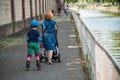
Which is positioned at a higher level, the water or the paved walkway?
the paved walkway

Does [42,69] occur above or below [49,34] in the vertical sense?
below

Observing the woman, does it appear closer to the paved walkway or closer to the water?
the paved walkway

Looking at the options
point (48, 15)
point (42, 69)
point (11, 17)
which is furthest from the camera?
point (11, 17)

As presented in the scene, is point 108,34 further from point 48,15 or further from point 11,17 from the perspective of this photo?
point 48,15

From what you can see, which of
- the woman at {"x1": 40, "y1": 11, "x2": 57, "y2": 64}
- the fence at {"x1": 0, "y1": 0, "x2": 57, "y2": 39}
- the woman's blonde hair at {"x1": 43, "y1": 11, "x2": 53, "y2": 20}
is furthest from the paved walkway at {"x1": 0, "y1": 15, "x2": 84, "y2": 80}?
the fence at {"x1": 0, "y1": 0, "x2": 57, "y2": 39}

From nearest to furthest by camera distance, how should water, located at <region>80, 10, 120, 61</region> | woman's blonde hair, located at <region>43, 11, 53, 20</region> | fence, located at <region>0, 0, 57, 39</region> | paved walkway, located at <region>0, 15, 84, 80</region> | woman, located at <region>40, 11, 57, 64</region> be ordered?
1. paved walkway, located at <region>0, 15, 84, 80</region>
2. woman's blonde hair, located at <region>43, 11, 53, 20</region>
3. woman, located at <region>40, 11, 57, 64</region>
4. water, located at <region>80, 10, 120, 61</region>
5. fence, located at <region>0, 0, 57, 39</region>

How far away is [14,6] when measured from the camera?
24.8 meters

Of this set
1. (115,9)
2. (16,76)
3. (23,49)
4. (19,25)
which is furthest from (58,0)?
(16,76)

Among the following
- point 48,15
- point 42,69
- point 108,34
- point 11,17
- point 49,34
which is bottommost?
point 108,34

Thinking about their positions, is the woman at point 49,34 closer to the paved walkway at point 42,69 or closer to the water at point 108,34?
the paved walkway at point 42,69

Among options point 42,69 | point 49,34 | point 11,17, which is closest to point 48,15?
point 49,34

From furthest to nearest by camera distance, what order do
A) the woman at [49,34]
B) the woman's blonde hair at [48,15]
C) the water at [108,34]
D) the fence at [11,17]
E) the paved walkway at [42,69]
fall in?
the fence at [11,17]
the water at [108,34]
the woman at [49,34]
the woman's blonde hair at [48,15]
the paved walkway at [42,69]

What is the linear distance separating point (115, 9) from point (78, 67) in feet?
241

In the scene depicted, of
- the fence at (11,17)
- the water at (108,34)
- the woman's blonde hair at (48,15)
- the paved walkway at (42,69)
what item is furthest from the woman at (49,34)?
the fence at (11,17)
